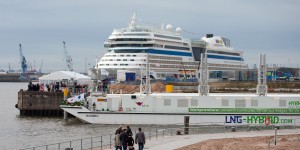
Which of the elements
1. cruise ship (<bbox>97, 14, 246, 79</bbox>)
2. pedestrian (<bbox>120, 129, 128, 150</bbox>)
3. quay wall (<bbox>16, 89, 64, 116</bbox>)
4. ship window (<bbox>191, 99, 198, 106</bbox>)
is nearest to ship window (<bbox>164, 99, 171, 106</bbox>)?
ship window (<bbox>191, 99, 198, 106</bbox>)

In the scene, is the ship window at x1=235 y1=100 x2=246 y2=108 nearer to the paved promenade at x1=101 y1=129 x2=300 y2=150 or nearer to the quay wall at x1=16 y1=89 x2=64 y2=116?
the paved promenade at x1=101 y1=129 x2=300 y2=150

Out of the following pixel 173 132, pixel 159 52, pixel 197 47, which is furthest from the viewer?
pixel 197 47

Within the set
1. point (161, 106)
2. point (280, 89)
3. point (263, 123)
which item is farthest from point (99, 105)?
point (280, 89)

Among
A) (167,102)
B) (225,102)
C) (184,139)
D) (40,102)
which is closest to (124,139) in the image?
(184,139)

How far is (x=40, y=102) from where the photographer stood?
6200 cm

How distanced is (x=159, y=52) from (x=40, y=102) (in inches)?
1790

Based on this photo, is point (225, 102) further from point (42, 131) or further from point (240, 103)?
point (42, 131)

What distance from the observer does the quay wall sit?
6178cm

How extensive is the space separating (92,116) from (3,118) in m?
16.5

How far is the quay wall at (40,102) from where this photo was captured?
2432 inches

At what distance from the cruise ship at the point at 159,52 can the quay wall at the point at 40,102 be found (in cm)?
2580

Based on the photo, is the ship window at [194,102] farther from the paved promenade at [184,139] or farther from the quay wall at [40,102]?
the quay wall at [40,102]

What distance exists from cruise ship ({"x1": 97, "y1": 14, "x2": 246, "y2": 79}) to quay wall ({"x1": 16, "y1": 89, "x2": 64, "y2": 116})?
84.7 ft

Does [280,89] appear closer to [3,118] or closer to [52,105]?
[52,105]
